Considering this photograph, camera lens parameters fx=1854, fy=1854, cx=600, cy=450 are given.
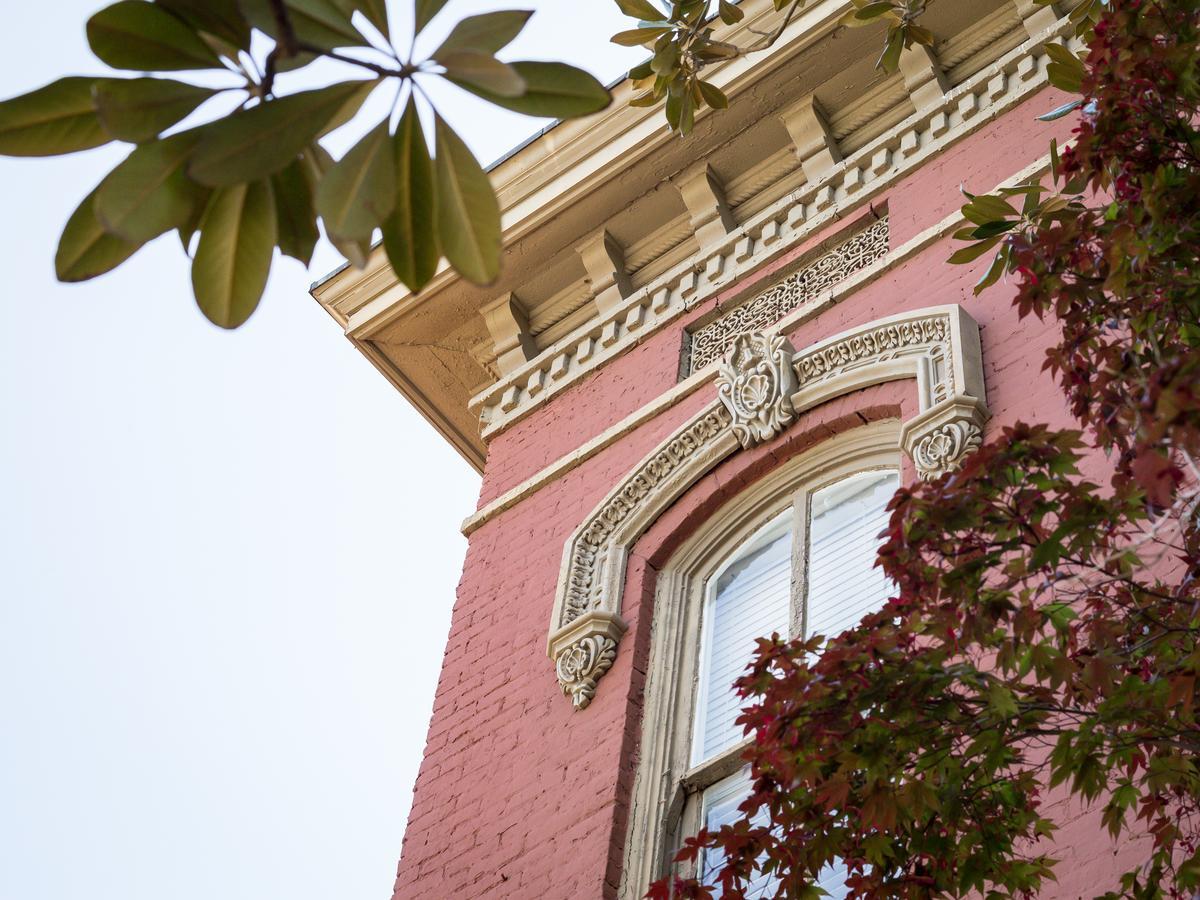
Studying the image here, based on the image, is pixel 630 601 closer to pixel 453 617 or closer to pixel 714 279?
pixel 453 617

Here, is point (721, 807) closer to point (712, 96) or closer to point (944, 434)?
point (944, 434)

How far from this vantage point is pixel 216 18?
11.0 ft

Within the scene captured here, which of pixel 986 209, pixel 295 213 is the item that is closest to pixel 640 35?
pixel 986 209

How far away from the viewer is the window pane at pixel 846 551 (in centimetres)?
766

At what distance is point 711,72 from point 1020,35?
1.59 meters

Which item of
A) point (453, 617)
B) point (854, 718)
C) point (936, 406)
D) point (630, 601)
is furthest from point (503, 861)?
point (854, 718)

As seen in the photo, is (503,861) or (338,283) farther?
(338,283)

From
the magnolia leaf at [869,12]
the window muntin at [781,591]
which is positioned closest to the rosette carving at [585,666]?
the window muntin at [781,591]

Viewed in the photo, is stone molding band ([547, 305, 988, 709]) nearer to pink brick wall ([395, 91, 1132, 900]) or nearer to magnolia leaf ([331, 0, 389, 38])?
pink brick wall ([395, 91, 1132, 900])

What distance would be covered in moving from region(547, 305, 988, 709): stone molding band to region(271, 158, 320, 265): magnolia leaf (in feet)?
13.9

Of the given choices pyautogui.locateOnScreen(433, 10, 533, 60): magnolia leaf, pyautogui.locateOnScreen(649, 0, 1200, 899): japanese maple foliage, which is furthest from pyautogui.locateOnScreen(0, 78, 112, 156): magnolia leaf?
pyautogui.locateOnScreen(649, 0, 1200, 899): japanese maple foliage

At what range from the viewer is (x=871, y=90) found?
9.91 m

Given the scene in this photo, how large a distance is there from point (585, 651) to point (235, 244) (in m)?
5.02

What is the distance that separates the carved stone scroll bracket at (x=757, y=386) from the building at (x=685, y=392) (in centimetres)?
2
